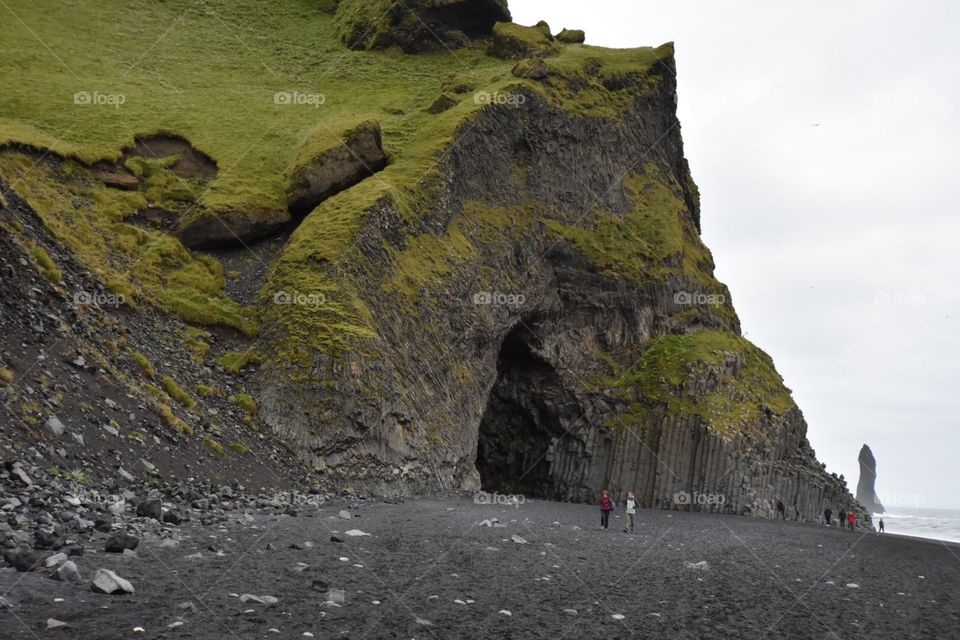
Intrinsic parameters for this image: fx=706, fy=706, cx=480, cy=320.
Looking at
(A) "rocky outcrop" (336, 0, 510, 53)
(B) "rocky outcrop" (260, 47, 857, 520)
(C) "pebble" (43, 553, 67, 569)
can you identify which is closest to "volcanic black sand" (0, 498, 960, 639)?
(C) "pebble" (43, 553, 67, 569)

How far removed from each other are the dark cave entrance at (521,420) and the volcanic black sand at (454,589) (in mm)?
31685

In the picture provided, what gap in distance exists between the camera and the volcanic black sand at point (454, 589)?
9.58 meters

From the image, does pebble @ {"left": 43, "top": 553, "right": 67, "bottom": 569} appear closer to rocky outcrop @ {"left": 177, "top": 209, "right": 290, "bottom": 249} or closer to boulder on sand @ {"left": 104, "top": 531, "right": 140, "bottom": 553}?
boulder on sand @ {"left": 104, "top": 531, "right": 140, "bottom": 553}

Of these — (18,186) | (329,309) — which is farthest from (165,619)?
(18,186)

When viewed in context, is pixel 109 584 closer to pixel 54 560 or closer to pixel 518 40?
pixel 54 560

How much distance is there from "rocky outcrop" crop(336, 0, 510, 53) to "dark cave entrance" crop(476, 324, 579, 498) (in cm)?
4089

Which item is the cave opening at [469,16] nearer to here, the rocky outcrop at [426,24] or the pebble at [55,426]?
the rocky outcrop at [426,24]

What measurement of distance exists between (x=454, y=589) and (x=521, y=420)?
148ft

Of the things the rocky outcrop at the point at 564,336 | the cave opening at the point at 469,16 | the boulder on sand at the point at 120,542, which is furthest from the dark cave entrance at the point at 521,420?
the boulder on sand at the point at 120,542

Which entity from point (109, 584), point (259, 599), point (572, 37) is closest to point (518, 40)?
point (572, 37)

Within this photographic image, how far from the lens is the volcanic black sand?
31.4ft

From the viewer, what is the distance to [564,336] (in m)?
57.8

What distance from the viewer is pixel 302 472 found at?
95.7 feet

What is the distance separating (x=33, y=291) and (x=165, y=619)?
16.6 meters
